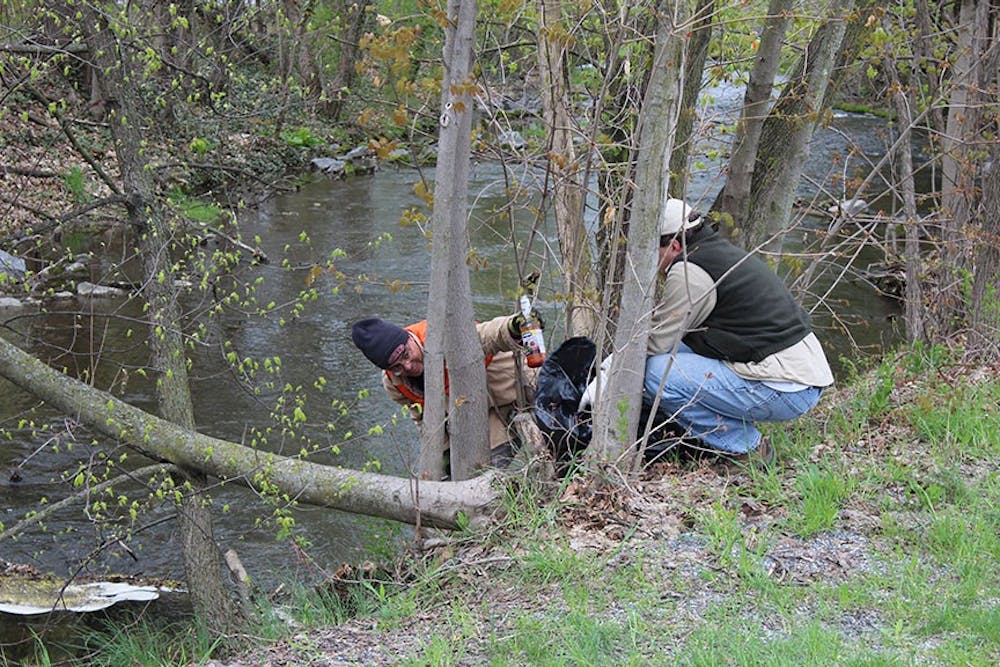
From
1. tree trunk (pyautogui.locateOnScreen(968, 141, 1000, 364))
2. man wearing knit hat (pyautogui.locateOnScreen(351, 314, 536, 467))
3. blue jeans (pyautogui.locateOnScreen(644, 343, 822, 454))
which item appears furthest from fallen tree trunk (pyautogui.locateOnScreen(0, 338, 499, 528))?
tree trunk (pyautogui.locateOnScreen(968, 141, 1000, 364))

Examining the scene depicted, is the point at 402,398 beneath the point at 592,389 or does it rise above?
beneath

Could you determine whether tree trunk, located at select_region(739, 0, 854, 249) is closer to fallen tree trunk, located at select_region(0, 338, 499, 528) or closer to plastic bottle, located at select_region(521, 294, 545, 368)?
plastic bottle, located at select_region(521, 294, 545, 368)

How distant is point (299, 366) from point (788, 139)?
522cm

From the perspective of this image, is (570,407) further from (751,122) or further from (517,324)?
(751,122)

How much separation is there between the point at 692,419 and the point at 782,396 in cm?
45

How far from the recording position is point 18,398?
8.90m

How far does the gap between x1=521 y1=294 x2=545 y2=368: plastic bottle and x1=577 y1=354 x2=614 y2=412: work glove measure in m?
0.28

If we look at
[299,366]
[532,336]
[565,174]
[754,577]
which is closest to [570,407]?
[532,336]

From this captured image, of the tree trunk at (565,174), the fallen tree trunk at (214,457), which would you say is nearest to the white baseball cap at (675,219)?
the tree trunk at (565,174)

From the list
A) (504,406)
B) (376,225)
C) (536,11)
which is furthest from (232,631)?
(376,225)

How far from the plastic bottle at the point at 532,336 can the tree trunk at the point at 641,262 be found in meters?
0.47

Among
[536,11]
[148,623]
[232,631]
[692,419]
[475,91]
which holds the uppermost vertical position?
[536,11]

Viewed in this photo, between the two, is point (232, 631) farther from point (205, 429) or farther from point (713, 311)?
point (205, 429)

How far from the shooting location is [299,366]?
9.89 m
